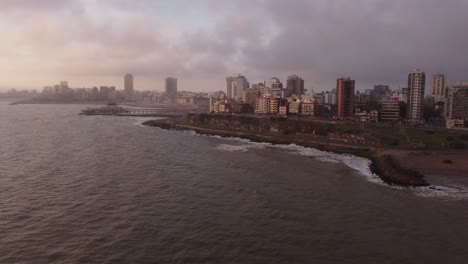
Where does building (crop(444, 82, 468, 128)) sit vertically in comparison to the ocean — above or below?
above

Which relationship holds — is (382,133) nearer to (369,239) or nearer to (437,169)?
(437,169)

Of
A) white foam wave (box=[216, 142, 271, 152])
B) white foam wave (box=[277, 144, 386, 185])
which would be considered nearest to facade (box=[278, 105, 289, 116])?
white foam wave (box=[216, 142, 271, 152])

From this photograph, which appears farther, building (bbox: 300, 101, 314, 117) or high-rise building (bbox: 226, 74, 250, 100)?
high-rise building (bbox: 226, 74, 250, 100)

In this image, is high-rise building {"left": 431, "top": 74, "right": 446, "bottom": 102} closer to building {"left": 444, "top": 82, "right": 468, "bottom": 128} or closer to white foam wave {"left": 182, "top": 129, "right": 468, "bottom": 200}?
building {"left": 444, "top": 82, "right": 468, "bottom": 128}

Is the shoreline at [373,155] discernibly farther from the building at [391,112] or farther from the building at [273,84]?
the building at [273,84]

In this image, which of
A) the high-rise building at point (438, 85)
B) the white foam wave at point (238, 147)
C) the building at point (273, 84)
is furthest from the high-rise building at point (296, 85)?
the white foam wave at point (238, 147)

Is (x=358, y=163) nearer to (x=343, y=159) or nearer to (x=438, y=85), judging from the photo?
(x=343, y=159)

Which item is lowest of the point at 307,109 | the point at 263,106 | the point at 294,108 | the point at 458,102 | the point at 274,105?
the point at 307,109

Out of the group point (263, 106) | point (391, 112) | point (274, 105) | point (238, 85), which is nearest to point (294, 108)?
point (274, 105)
